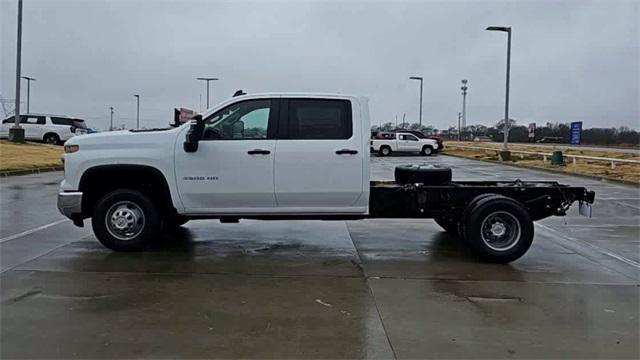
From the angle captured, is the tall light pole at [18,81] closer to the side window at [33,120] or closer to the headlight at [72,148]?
the side window at [33,120]

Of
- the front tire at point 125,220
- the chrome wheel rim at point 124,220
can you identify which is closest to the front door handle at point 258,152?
the front tire at point 125,220

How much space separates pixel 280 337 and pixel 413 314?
1357 millimetres

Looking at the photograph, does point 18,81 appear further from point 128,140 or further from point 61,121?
point 128,140

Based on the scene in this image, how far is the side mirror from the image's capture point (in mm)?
7574

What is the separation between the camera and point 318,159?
25.2ft

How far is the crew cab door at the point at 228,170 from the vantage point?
7680 mm

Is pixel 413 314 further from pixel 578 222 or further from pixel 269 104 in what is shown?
pixel 578 222

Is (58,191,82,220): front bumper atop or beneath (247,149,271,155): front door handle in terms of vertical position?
beneath

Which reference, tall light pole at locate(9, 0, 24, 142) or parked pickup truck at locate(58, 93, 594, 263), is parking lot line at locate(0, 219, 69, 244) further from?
tall light pole at locate(9, 0, 24, 142)

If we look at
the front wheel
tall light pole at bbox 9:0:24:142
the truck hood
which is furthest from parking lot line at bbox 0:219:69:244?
the front wheel

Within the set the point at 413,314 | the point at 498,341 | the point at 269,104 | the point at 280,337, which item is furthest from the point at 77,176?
the point at 498,341

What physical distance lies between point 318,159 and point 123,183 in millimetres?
2634

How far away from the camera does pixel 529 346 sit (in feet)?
15.7

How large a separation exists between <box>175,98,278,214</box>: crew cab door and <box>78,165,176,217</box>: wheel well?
29 centimetres
